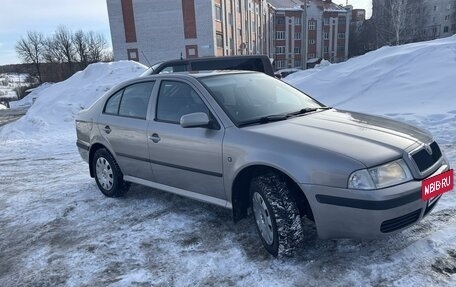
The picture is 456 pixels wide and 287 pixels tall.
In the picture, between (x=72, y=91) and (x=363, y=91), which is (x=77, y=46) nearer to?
(x=72, y=91)

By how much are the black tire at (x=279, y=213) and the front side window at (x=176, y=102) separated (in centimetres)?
103

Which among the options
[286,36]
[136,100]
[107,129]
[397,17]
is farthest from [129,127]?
[286,36]

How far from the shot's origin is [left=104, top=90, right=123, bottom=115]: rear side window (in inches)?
189

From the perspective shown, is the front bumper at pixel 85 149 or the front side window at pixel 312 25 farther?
the front side window at pixel 312 25

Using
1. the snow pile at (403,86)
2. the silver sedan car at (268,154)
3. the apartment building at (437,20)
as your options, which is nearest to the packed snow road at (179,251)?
the silver sedan car at (268,154)

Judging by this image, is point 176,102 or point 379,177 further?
point 176,102

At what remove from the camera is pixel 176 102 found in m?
4.00

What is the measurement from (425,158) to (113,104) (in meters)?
3.66

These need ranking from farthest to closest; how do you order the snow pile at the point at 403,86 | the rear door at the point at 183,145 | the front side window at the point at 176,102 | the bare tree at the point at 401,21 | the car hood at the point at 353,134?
the bare tree at the point at 401,21 < the snow pile at the point at 403,86 < the front side window at the point at 176,102 < the rear door at the point at 183,145 < the car hood at the point at 353,134

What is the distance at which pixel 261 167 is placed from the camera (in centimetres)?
318

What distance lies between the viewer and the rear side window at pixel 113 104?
4805 mm

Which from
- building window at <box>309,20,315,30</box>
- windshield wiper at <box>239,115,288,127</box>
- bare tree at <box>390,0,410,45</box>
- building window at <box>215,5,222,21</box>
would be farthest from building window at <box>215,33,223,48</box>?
windshield wiper at <box>239,115,288,127</box>

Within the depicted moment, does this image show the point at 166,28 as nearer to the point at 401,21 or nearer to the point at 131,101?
the point at 401,21

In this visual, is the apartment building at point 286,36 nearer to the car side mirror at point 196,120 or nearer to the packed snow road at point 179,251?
the packed snow road at point 179,251
